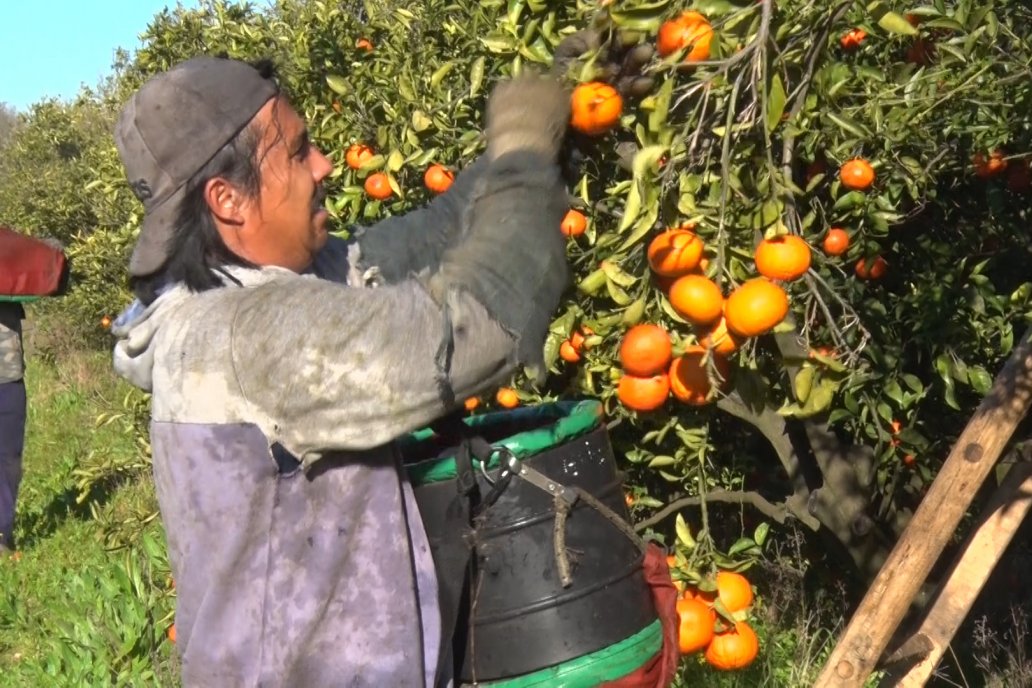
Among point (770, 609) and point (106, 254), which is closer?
point (770, 609)

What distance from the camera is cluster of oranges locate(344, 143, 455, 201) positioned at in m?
2.64

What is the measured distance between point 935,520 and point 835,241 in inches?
41.6

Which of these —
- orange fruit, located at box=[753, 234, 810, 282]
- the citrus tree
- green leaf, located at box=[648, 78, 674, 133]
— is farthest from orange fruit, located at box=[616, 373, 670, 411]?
green leaf, located at box=[648, 78, 674, 133]

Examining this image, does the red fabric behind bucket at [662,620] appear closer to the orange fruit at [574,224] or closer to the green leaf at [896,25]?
the orange fruit at [574,224]

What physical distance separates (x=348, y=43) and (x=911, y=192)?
1.82 metres

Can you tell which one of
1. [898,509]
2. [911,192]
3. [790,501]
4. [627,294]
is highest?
[627,294]

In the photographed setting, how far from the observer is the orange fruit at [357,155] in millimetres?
3010

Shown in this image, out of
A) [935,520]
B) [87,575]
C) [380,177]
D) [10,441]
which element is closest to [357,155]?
[380,177]

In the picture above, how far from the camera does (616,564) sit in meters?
1.78

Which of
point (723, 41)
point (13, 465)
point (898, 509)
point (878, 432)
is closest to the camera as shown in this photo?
point (723, 41)

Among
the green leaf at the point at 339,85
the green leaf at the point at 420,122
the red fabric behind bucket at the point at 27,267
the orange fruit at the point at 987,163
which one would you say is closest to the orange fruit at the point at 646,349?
the green leaf at the point at 420,122

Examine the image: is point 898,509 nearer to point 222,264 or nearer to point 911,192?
point 911,192

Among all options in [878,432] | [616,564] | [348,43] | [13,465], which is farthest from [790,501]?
[13,465]

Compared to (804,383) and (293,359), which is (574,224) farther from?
(293,359)
